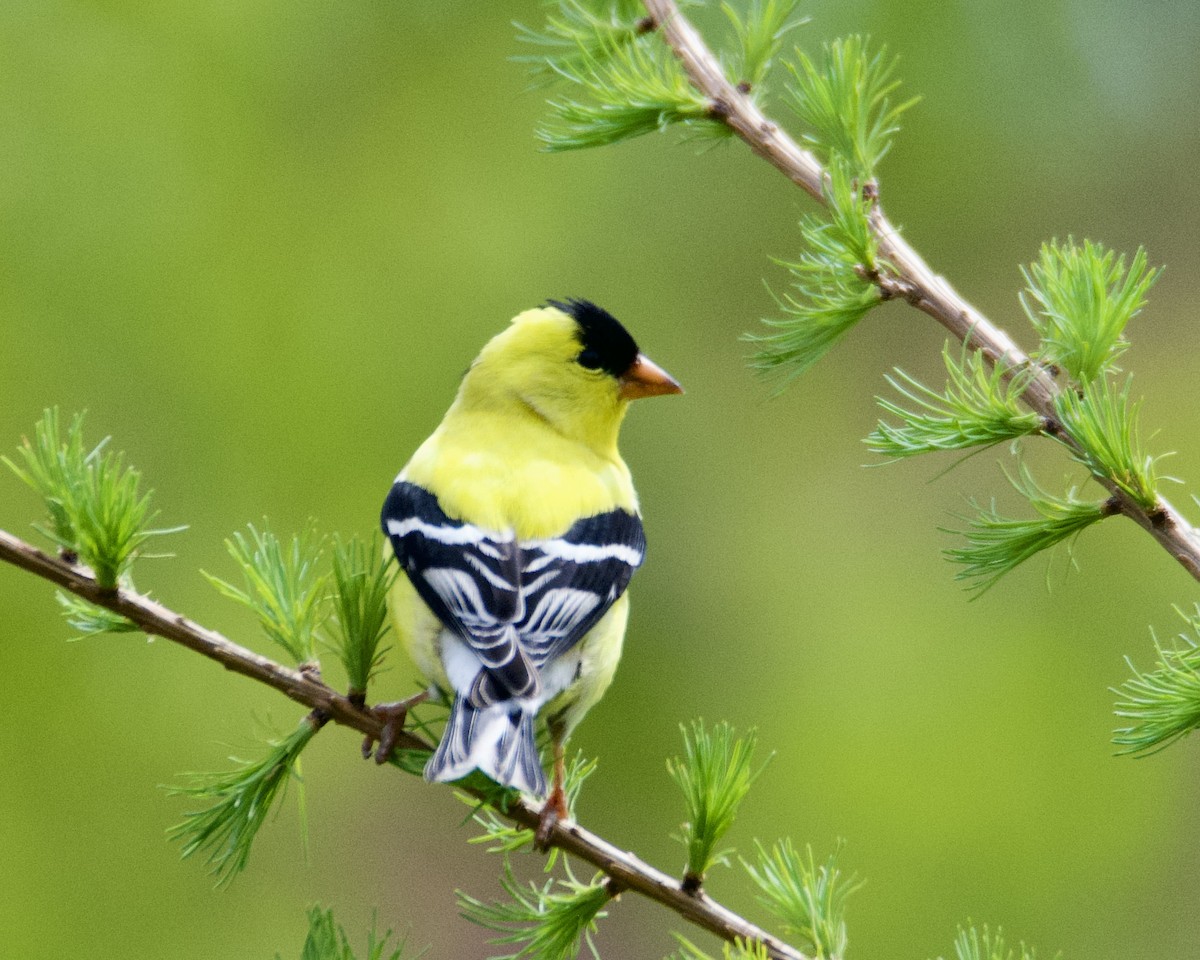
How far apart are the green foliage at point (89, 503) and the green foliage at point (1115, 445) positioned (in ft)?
2.49

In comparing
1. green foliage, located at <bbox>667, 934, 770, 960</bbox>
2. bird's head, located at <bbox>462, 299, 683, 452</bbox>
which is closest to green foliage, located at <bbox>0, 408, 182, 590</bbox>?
green foliage, located at <bbox>667, 934, 770, 960</bbox>

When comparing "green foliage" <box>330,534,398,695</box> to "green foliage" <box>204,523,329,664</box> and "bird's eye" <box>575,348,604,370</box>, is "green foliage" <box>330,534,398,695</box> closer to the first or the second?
"green foliage" <box>204,523,329,664</box>

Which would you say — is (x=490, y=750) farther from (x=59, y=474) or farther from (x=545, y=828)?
(x=59, y=474)

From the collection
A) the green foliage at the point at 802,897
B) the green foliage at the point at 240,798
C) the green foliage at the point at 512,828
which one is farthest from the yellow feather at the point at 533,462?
the green foliage at the point at 802,897

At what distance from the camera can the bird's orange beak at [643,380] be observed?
8.43 feet

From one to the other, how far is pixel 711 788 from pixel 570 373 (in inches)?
56.6

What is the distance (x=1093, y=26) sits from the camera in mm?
4617

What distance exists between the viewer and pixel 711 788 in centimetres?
121

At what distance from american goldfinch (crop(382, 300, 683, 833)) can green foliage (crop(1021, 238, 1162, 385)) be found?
63 cm

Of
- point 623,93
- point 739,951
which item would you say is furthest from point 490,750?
point 623,93

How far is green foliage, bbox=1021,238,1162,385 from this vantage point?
1.22m

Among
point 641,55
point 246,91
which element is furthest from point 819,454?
point 641,55

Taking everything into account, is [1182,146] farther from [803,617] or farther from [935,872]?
[935,872]

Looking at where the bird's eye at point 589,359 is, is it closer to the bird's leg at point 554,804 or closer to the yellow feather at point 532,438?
the yellow feather at point 532,438
